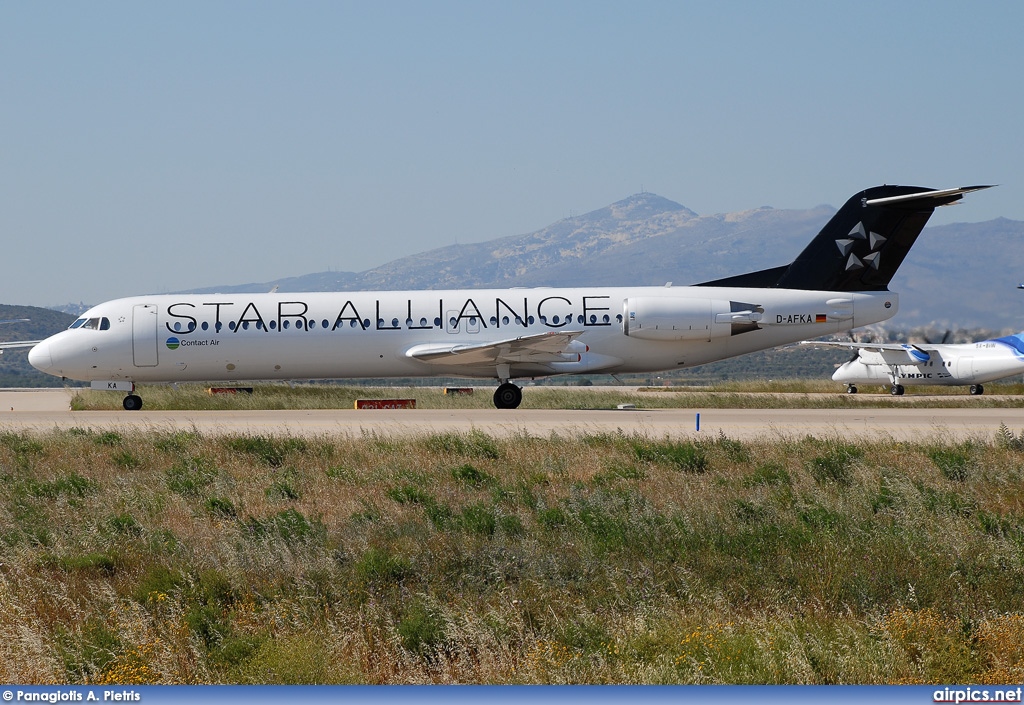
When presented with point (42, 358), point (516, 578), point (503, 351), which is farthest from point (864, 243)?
point (516, 578)

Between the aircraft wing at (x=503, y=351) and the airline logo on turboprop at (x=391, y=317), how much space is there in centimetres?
76

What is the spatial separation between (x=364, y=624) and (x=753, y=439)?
13781mm

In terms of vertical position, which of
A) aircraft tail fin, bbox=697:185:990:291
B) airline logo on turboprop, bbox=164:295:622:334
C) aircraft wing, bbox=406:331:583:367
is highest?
aircraft tail fin, bbox=697:185:990:291

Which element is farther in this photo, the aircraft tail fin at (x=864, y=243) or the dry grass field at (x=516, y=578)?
the aircraft tail fin at (x=864, y=243)

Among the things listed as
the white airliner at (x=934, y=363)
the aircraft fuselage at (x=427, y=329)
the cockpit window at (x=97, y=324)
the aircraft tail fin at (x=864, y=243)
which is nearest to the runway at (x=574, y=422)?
the aircraft fuselage at (x=427, y=329)

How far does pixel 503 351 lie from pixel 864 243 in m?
11.2

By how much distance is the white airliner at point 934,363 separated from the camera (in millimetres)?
49344

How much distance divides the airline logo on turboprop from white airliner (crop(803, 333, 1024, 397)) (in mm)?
20660

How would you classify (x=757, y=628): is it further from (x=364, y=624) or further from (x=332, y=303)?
(x=332, y=303)

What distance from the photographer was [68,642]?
762cm

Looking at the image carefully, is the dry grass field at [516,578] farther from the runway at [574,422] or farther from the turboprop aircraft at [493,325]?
the turboprop aircraft at [493,325]

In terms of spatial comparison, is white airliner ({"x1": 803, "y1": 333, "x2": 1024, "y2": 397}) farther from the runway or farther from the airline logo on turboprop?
the airline logo on turboprop

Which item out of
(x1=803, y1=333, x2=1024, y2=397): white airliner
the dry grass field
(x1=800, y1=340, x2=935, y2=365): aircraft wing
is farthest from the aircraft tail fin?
(x1=800, y1=340, x2=935, y2=365): aircraft wing

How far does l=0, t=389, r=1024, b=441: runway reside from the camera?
2227cm
